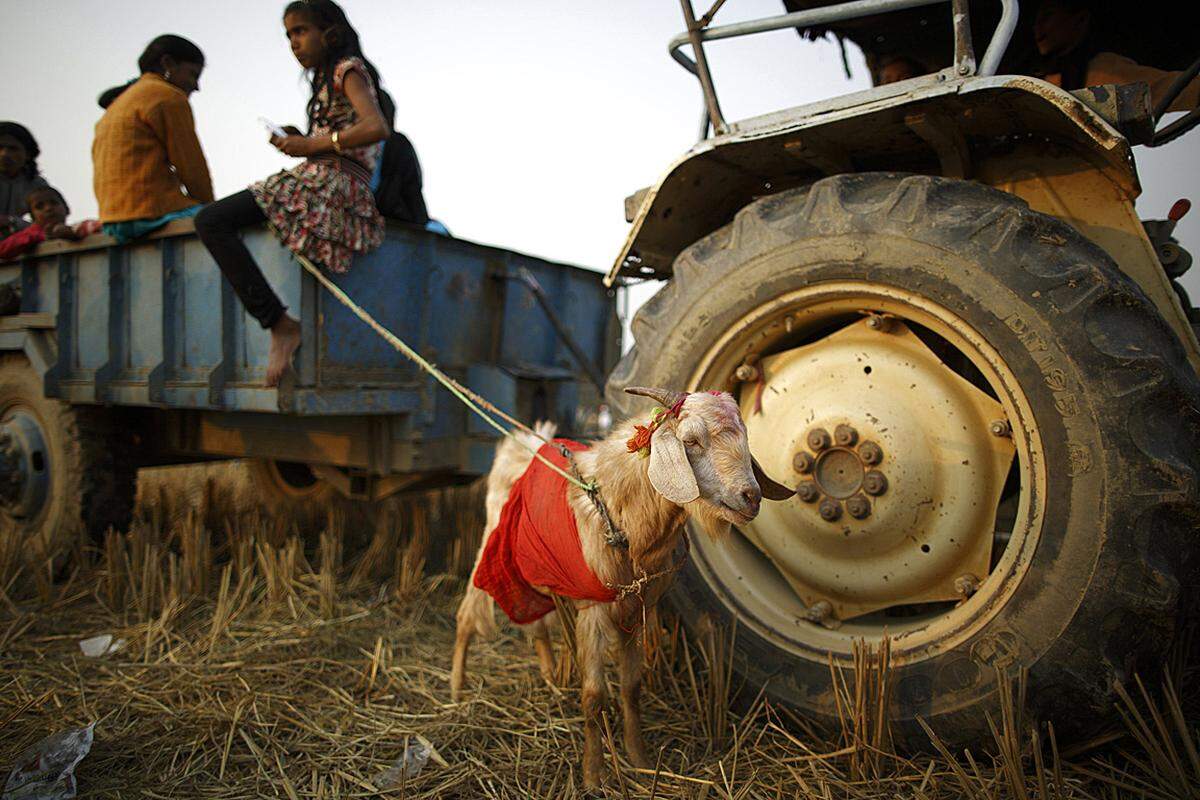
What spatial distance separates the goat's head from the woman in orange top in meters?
3.75

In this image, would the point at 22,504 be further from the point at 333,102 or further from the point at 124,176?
the point at 333,102

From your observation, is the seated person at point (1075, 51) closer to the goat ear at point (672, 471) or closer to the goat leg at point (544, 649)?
the goat ear at point (672, 471)

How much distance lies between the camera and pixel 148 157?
4.25 m

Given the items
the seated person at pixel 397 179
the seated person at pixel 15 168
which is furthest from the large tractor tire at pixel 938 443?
the seated person at pixel 15 168

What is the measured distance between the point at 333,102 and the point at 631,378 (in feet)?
7.80

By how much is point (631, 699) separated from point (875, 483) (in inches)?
40.3

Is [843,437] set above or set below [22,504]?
above

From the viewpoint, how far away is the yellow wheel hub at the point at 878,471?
2.14 meters

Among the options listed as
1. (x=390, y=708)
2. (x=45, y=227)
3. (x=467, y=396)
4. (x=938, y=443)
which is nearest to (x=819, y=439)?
(x=938, y=443)

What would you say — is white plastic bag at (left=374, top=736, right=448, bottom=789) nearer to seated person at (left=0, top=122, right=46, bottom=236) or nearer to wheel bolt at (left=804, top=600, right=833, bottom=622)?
wheel bolt at (left=804, top=600, right=833, bottom=622)

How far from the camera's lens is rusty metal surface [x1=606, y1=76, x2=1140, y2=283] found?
199 centimetres

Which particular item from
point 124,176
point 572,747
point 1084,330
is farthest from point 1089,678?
point 124,176

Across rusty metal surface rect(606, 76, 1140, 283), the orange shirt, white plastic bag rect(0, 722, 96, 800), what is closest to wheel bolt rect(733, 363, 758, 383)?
rusty metal surface rect(606, 76, 1140, 283)

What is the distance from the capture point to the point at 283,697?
282cm
